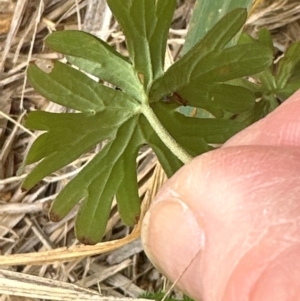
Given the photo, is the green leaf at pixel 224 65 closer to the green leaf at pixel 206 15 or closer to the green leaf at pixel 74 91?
the green leaf at pixel 74 91

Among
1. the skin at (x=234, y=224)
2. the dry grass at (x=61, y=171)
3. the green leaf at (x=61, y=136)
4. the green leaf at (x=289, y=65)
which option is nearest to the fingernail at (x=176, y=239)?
the skin at (x=234, y=224)

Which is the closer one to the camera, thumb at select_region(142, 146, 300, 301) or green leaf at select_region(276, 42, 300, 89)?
thumb at select_region(142, 146, 300, 301)

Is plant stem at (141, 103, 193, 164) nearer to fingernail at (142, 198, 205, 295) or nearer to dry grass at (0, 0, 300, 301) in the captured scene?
fingernail at (142, 198, 205, 295)

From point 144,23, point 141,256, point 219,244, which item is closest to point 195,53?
point 144,23

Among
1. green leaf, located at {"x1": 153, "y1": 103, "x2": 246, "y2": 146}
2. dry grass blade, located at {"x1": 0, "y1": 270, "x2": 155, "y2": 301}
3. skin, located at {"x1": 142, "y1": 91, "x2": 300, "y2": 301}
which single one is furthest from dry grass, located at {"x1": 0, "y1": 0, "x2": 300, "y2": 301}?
skin, located at {"x1": 142, "y1": 91, "x2": 300, "y2": 301}

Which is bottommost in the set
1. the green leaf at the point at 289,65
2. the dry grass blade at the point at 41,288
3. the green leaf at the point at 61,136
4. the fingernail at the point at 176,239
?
the dry grass blade at the point at 41,288

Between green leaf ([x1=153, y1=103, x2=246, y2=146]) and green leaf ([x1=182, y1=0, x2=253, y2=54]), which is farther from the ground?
green leaf ([x1=182, y1=0, x2=253, y2=54])

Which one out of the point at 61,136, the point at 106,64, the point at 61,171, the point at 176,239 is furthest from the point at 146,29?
the point at 61,171
